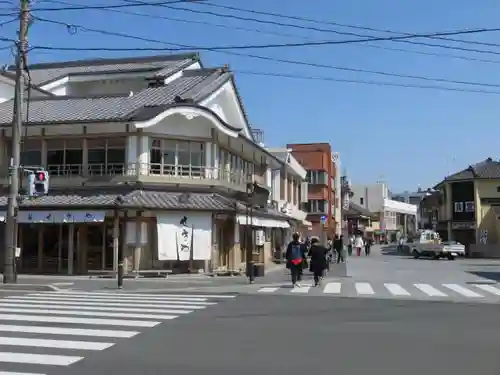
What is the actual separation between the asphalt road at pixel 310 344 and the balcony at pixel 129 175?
12.8m

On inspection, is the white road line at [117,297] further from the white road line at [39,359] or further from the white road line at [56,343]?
the white road line at [39,359]

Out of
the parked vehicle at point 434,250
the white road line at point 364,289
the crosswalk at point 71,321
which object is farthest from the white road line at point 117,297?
the parked vehicle at point 434,250

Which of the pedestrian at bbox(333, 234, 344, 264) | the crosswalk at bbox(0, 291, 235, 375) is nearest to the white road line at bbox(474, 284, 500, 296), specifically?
the crosswalk at bbox(0, 291, 235, 375)

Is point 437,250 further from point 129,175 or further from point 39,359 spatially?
point 39,359

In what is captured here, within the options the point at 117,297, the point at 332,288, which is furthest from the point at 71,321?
the point at 332,288

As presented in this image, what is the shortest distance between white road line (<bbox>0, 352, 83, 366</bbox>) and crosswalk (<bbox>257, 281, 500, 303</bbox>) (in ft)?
36.8

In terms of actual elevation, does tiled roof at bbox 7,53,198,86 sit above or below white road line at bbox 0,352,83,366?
above

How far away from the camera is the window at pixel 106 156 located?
26078mm

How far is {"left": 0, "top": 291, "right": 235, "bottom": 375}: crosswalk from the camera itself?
8.17 metres

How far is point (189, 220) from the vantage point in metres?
25.3

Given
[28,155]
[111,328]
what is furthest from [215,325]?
[28,155]

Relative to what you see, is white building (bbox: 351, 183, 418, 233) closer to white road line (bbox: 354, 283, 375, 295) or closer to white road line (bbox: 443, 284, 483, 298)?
white road line (bbox: 443, 284, 483, 298)

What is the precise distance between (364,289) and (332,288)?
1088 millimetres

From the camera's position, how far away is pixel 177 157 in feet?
88.1
